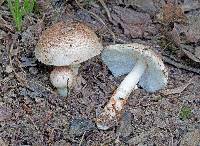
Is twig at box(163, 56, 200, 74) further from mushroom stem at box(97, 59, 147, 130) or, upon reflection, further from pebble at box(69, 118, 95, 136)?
pebble at box(69, 118, 95, 136)

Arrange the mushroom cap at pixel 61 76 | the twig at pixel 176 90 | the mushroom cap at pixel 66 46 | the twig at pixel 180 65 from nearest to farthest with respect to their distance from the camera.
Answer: the mushroom cap at pixel 66 46 < the mushroom cap at pixel 61 76 < the twig at pixel 176 90 < the twig at pixel 180 65

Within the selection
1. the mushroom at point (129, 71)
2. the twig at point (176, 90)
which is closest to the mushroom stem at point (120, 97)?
the mushroom at point (129, 71)

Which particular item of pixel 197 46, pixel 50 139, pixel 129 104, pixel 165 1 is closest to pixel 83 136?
pixel 50 139

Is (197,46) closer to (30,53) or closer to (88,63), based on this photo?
(88,63)

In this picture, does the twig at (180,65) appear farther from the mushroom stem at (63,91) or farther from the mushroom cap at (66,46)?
the mushroom stem at (63,91)

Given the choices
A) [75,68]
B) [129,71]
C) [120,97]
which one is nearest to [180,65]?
[129,71]

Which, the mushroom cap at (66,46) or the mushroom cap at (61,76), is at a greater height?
the mushroom cap at (66,46)
